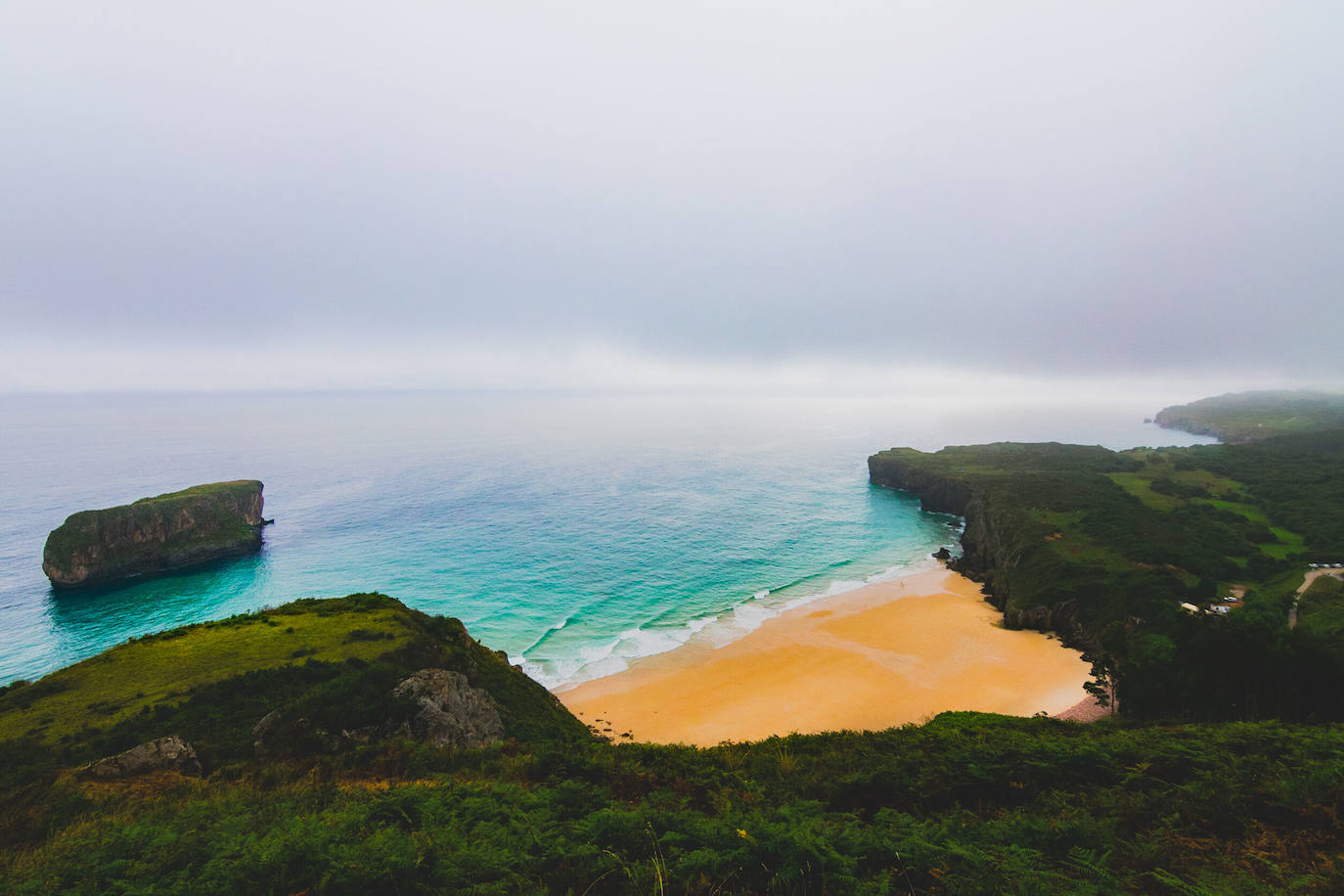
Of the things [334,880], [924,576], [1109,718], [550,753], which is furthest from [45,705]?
[924,576]

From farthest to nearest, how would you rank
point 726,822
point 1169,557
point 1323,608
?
point 1169,557
point 1323,608
point 726,822

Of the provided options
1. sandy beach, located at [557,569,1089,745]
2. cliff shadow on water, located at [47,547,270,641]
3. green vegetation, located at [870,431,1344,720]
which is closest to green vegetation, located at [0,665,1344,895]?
green vegetation, located at [870,431,1344,720]

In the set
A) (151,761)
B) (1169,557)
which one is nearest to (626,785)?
(151,761)

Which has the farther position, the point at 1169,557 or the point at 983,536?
the point at 983,536

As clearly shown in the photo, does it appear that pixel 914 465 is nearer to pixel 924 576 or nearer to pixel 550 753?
pixel 924 576

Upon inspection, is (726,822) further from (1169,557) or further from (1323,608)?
(1169,557)

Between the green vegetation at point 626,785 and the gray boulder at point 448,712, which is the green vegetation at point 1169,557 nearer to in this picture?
the green vegetation at point 626,785
